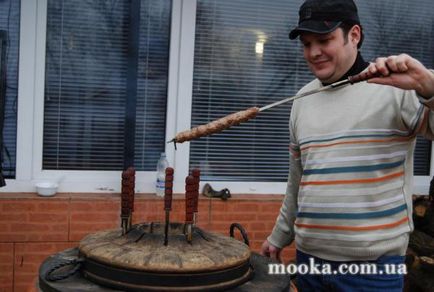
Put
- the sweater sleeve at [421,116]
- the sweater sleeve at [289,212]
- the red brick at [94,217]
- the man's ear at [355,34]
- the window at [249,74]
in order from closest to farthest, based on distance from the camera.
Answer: the sweater sleeve at [421,116]
the man's ear at [355,34]
the sweater sleeve at [289,212]
the red brick at [94,217]
the window at [249,74]

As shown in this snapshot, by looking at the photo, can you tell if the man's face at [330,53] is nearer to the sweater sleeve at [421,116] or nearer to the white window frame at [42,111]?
the sweater sleeve at [421,116]

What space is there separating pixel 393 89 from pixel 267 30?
2.61 meters

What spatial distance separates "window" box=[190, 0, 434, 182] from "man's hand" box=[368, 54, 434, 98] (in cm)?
270

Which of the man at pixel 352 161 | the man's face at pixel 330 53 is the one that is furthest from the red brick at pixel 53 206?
the man's face at pixel 330 53

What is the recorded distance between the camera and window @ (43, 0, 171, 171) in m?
4.50

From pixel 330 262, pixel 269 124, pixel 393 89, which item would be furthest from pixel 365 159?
pixel 269 124

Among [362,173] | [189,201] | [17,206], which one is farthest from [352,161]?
[17,206]

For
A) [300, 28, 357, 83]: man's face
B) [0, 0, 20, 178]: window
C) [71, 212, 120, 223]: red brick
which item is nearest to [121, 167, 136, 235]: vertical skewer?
[300, 28, 357, 83]: man's face

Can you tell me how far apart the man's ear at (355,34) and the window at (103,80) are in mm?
2345

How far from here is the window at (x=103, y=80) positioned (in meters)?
4.50

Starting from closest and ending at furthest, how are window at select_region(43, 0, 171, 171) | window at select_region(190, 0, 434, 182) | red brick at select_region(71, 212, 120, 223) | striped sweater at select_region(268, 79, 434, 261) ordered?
striped sweater at select_region(268, 79, 434, 261) → red brick at select_region(71, 212, 120, 223) → window at select_region(43, 0, 171, 171) → window at select_region(190, 0, 434, 182)

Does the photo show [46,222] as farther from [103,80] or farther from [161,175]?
[103,80]

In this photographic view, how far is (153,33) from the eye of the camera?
4.65 metres

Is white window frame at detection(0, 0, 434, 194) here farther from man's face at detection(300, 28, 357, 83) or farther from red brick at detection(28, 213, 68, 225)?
man's face at detection(300, 28, 357, 83)
